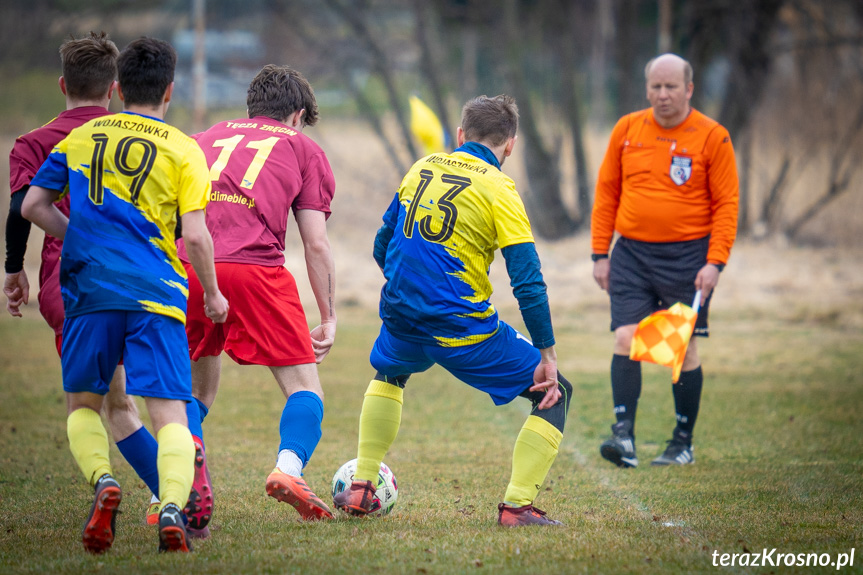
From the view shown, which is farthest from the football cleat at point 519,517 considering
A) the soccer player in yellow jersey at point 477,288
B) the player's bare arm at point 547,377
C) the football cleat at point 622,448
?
the football cleat at point 622,448

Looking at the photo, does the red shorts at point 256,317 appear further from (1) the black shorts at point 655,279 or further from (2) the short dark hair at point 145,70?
(1) the black shorts at point 655,279

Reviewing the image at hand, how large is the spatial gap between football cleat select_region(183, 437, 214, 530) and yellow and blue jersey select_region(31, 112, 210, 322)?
71 centimetres

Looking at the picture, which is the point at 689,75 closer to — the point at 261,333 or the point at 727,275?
the point at 261,333

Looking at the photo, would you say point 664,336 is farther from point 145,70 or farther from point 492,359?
point 145,70

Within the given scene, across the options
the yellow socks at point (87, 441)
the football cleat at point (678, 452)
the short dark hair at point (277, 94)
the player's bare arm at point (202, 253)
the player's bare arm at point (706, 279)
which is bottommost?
the football cleat at point (678, 452)

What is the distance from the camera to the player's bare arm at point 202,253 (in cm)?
354

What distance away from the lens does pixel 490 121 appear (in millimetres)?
4055

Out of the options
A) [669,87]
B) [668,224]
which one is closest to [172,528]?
[668,224]

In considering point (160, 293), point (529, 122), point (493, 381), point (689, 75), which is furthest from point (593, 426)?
point (529, 122)

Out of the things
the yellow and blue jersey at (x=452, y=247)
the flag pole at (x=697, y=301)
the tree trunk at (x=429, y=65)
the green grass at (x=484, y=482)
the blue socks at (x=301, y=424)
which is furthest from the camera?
the tree trunk at (x=429, y=65)

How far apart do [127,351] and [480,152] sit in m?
1.77

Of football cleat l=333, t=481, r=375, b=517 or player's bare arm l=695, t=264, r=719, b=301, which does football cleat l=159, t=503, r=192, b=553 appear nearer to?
football cleat l=333, t=481, r=375, b=517

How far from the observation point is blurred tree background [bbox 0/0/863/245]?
57.2 feet

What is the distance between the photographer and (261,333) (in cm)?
413
